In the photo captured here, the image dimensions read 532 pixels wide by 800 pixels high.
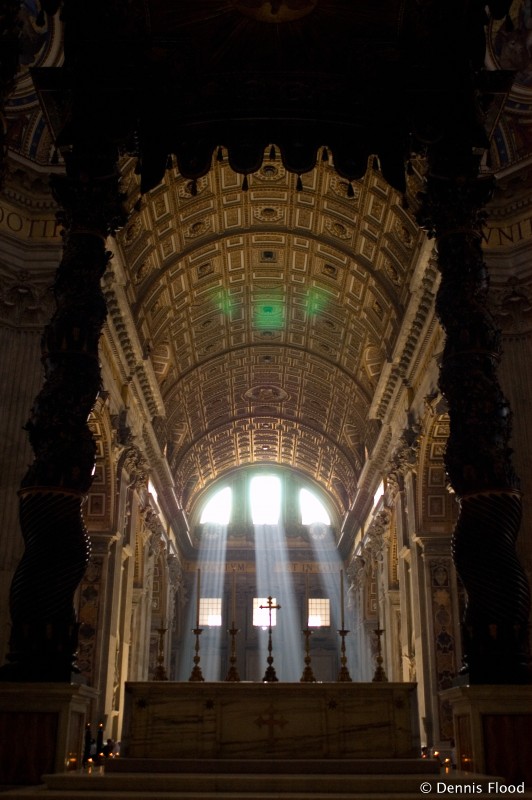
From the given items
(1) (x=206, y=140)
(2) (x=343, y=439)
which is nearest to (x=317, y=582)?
(2) (x=343, y=439)

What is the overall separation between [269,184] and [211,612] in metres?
23.9

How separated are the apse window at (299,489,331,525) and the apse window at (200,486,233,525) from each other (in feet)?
11.0

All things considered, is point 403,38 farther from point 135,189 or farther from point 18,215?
point 135,189

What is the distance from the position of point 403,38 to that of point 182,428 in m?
21.3

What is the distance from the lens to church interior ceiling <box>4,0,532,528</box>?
6383 mm

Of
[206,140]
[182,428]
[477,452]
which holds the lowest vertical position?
[477,452]

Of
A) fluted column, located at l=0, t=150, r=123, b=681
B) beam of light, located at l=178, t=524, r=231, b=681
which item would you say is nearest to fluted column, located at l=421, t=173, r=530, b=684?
fluted column, located at l=0, t=150, r=123, b=681

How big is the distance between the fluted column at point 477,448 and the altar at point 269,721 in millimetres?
773

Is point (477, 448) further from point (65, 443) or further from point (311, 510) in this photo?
point (311, 510)

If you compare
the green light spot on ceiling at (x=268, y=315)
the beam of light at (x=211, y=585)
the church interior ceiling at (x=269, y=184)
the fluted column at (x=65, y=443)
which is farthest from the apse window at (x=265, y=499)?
the fluted column at (x=65, y=443)

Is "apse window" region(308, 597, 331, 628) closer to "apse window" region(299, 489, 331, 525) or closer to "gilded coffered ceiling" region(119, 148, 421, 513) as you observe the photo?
"apse window" region(299, 489, 331, 525)

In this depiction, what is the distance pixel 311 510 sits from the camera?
1463 inches

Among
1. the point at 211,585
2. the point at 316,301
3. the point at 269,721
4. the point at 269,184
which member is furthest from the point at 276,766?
the point at 211,585

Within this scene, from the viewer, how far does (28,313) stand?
12.4m
